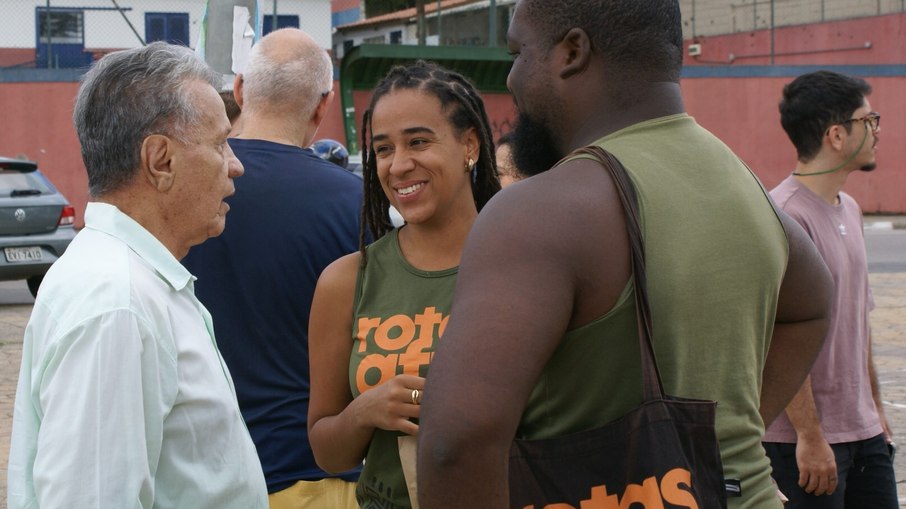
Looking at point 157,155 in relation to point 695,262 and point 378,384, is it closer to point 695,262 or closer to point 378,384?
point 378,384

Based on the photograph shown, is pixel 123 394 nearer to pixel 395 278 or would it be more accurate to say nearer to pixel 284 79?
pixel 395 278

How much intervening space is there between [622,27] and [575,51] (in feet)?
0.29

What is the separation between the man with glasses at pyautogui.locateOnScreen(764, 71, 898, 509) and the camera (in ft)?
12.9

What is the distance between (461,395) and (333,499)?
1523 mm

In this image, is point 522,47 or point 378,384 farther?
point 378,384

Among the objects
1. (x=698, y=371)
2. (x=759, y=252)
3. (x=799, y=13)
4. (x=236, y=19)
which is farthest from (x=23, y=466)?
(x=799, y=13)

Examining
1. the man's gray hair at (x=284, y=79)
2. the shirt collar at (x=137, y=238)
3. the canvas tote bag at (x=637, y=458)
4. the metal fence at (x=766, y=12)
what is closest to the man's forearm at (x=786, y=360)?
the canvas tote bag at (x=637, y=458)

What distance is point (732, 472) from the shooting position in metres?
2.06

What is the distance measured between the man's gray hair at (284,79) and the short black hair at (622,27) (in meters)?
1.60

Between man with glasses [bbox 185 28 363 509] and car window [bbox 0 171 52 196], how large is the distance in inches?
419

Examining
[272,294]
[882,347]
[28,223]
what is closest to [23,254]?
[28,223]

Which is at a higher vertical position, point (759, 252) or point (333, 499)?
point (759, 252)

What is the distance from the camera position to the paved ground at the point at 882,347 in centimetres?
745

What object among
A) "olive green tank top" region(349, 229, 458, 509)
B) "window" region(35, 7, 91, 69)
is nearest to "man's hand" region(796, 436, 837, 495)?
"olive green tank top" region(349, 229, 458, 509)
